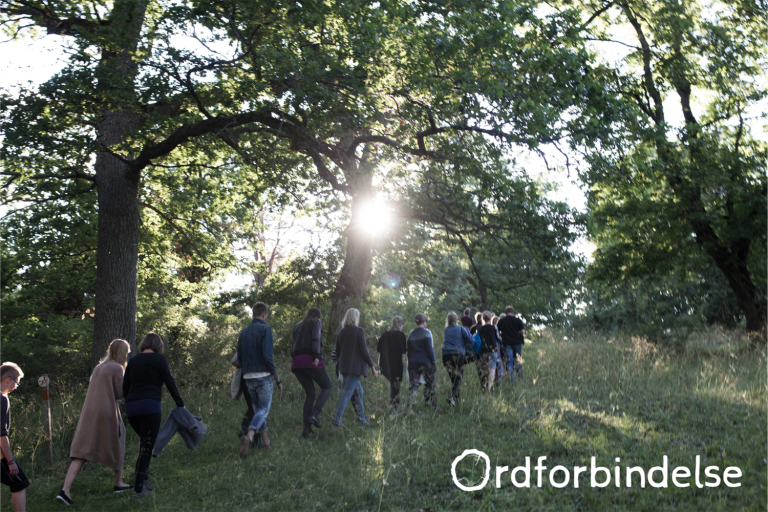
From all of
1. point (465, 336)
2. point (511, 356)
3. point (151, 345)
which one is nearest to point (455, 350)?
point (465, 336)

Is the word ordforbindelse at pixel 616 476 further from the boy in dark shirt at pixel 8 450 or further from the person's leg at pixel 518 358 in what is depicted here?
the person's leg at pixel 518 358

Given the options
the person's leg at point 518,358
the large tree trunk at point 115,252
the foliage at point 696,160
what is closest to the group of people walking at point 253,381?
the person's leg at point 518,358

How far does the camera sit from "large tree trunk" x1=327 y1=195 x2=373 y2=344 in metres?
16.0

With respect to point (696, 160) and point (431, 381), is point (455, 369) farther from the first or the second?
point (696, 160)

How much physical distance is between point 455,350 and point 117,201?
747 centimetres

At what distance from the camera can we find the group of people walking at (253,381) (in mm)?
6559

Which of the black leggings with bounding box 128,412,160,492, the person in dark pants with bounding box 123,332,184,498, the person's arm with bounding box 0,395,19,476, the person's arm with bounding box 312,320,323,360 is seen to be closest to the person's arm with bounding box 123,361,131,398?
the person in dark pants with bounding box 123,332,184,498

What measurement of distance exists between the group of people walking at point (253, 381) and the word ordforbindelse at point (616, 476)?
286 cm

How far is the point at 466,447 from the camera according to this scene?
7.47m

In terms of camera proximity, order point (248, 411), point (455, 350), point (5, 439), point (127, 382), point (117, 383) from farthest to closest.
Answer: point (455, 350)
point (248, 411)
point (117, 383)
point (127, 382)
point (5, 439)

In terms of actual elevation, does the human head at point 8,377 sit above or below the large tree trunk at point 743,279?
below

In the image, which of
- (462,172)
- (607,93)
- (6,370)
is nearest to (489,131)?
(462,172)

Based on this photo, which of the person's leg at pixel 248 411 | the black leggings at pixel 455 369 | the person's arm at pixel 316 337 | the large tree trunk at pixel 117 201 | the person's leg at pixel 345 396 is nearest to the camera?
the person's leg at pixel 248 411

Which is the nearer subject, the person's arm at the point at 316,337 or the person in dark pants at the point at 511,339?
the person's arm at the point at 316,337
